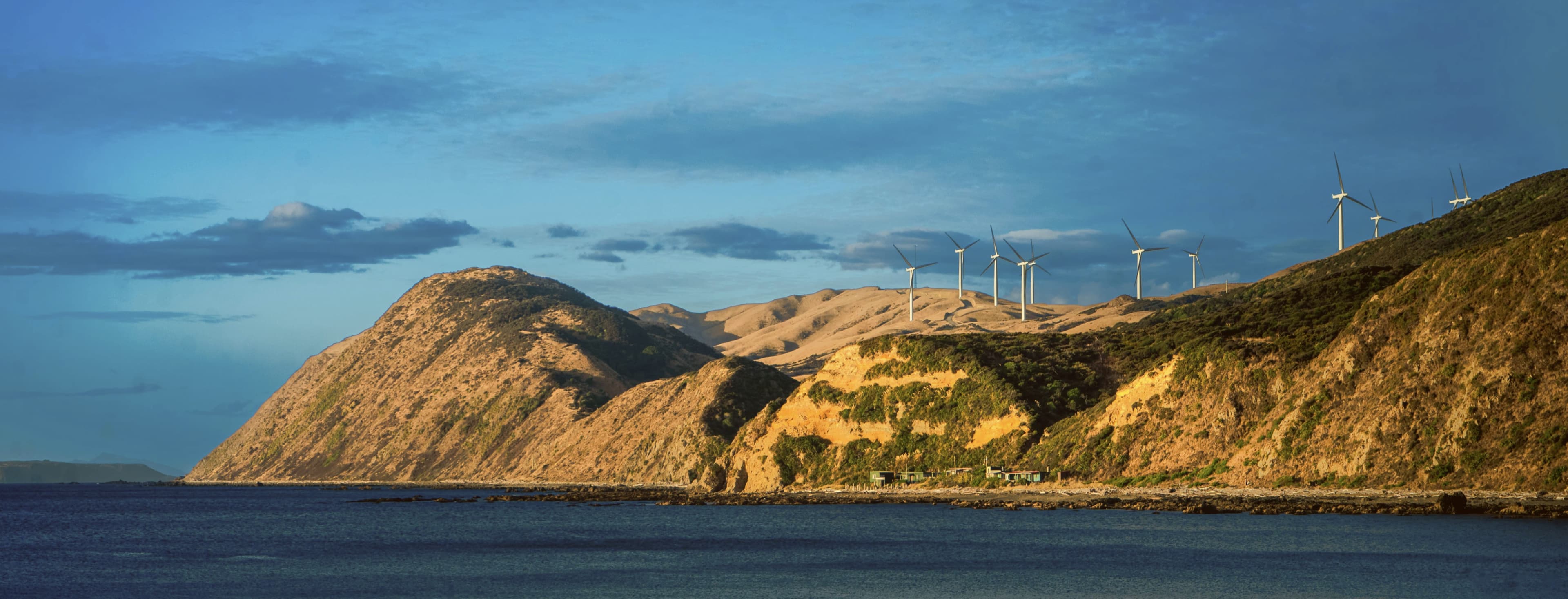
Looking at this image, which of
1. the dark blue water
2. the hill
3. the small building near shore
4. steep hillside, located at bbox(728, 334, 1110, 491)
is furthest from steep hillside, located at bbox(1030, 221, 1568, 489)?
steep hillside, located at bbox(728, 334, 1110, 491)

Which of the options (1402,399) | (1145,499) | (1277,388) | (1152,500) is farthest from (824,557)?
(1277,388)

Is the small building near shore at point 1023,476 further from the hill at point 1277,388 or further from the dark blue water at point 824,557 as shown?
the dark blue water at point 824,557

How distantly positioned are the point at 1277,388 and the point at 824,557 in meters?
47.7

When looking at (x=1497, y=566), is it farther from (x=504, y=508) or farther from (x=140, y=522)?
(x=140, y=522)

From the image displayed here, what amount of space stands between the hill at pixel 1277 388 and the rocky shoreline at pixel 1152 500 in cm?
207

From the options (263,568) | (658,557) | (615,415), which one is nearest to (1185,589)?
(658,557)

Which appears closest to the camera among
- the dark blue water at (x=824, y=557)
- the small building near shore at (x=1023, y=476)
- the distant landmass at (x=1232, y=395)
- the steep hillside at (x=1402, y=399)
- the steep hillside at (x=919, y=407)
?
the dark blue water at (x=824, y=557)

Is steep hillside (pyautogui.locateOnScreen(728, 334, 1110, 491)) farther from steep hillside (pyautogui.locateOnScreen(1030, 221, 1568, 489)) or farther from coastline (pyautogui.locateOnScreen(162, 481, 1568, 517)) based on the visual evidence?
steep hillside (pyautogui.locateOnScreen(1030, 221, 1568, 489))

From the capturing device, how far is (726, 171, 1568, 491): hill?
254 ft

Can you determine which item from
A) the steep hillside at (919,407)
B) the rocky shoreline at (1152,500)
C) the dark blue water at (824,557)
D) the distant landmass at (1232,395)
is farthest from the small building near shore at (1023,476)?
the dark blue water at (824,557)

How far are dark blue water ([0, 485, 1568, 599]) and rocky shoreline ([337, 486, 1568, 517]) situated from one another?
1.75m

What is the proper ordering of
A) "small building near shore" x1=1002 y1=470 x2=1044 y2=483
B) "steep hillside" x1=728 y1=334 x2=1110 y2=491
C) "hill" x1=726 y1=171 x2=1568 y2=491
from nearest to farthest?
"hill" x1=726 y1=171 x2=1568 y2=491 → "small building near shore" x1=1002 y1=470 x2=1044 y2=483 → "steep hillside" x1=728 y1=334 x2=1110 y2=491

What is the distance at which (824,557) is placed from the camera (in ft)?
229

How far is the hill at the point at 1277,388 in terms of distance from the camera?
7756 cm
